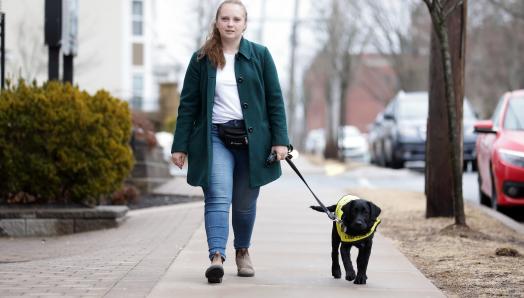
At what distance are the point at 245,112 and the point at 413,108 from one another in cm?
1777

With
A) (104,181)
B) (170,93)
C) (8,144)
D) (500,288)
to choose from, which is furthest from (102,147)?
(170,93)

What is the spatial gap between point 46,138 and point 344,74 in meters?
23.2

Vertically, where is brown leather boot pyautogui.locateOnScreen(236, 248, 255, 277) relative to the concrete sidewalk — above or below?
above

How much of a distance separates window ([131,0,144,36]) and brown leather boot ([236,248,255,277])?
149ft

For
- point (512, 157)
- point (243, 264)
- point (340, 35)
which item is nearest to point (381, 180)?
point (512, 157)

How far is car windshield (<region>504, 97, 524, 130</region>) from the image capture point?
13.5 m

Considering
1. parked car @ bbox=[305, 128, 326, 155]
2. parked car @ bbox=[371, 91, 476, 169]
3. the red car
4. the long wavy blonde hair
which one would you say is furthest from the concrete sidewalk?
parked car @ bbox=[305, 128, 326, 155]

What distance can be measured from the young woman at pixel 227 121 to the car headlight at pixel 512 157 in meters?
5.83

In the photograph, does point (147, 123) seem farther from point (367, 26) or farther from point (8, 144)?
point (367, 26)

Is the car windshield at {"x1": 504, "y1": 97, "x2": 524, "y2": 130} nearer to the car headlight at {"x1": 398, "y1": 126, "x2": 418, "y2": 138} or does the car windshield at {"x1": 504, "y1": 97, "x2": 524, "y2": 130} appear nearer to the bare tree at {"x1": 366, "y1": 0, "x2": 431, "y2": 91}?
the car headlight at {"x1": 398, "y1": 126, "x2": 418, "y2": 138}

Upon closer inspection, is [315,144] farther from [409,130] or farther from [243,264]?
[243,264]

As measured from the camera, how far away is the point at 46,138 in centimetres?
1125

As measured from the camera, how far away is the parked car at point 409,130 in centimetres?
2311

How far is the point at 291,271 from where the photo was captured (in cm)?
777
